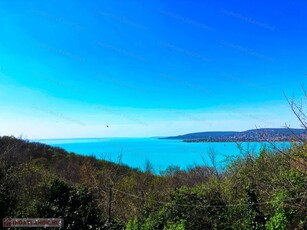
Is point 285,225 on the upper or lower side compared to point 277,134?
lower

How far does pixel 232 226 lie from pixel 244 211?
0.32 m

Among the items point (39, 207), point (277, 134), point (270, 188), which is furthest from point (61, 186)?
point (277, 134)

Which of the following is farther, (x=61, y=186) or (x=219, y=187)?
(x=61, y=186)

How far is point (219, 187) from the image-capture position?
566cm

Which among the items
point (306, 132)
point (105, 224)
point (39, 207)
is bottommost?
point (105, 224)

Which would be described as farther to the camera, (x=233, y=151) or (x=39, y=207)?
(x=233, y=151)

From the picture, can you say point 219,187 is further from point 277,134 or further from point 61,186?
point 61,186

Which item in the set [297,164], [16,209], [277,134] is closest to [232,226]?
[297,164]

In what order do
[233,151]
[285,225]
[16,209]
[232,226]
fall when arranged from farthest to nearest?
[233,151] → [16,209] → [232,226] → [285,225]

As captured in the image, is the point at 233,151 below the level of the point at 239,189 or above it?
above

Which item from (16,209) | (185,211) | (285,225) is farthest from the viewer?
(16,209)

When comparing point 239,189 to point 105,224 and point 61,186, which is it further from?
point 61,186

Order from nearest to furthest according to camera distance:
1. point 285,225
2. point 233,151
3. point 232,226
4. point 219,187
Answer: point 285,225, point 232,226, point 219,187, point 233,151

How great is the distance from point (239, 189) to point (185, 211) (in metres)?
1.06
